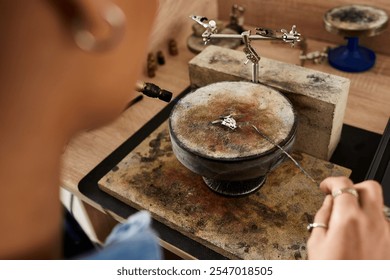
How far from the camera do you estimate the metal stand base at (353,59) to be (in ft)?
6.04

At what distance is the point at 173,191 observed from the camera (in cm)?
137

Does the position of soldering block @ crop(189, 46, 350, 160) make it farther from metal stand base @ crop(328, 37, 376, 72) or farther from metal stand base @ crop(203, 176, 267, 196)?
metal stand base @ crop(328, 37, 376, 72)

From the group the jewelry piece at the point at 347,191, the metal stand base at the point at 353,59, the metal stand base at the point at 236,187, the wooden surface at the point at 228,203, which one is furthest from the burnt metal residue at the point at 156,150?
the metal stand base at the point at 353,59

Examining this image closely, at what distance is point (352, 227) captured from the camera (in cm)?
80

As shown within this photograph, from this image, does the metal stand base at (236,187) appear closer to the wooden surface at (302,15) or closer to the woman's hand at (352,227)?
the woman's hand at (352,227)

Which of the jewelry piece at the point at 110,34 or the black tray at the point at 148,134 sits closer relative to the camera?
the jewelry piece at the point at 110,34

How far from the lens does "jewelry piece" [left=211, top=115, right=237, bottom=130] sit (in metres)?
1.22

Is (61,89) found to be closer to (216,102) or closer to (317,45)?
(216,102)

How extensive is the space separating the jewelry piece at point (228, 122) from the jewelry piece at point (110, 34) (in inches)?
28.8

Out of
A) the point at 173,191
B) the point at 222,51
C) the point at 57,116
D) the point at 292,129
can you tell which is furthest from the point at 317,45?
the point at 57,116

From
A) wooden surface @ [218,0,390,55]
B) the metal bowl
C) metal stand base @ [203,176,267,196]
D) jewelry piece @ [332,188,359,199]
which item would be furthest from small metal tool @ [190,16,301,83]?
wooden surface @ [218,0,390,55]

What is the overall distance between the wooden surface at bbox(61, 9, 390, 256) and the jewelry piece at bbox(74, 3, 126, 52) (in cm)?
99

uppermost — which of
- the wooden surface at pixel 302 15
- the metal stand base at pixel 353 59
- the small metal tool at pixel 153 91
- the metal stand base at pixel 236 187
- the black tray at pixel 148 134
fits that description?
the small metal tool at pixel 153 91
